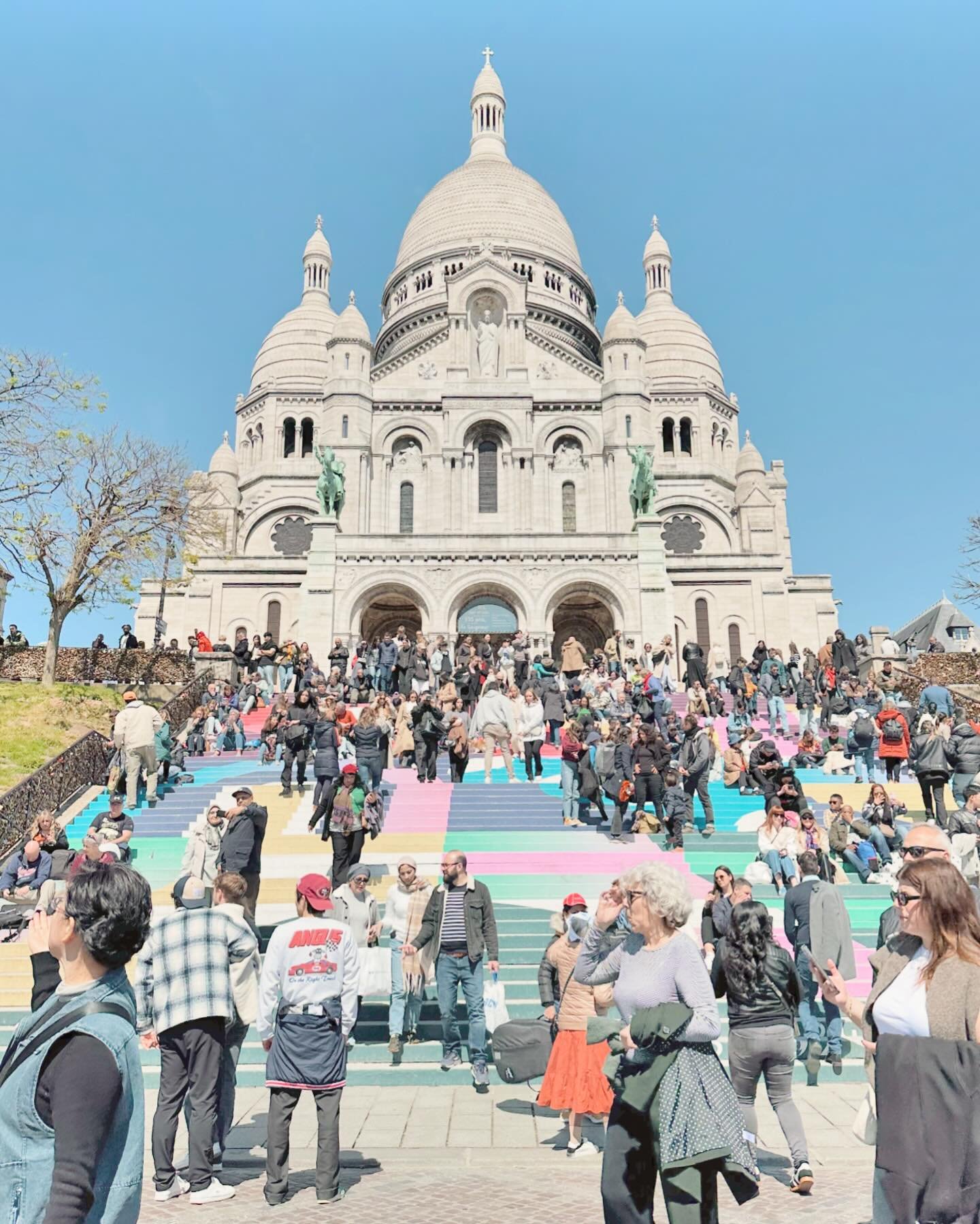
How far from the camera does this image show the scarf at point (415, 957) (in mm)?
8641

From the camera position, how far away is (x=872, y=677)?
26953 mm

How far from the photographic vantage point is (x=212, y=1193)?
229 inches

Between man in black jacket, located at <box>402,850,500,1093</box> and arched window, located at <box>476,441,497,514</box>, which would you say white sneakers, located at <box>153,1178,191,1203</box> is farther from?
arched window, located at <box>476,441,497,514</box>

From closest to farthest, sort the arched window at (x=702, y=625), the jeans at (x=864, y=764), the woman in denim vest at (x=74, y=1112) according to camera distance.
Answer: the woman in denim vest at (x=74, y=1112)
the jeans at (x=864, y=764)
the arched window at (x=702, y=625)

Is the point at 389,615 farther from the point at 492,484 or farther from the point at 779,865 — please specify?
the point at 779,865

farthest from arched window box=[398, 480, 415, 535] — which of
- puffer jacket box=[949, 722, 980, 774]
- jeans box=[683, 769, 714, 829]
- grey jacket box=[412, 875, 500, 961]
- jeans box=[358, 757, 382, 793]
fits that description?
grey jacket box=[412, 875, 500, 961]

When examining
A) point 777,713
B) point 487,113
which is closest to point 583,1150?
point 777,713

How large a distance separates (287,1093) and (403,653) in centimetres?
1927

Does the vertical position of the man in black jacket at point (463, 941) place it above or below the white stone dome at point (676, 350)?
below

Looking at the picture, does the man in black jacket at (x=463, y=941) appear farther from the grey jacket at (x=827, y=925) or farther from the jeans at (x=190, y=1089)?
the grey jacket at (x=827, y=925)

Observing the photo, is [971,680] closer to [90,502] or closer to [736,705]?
[736,705]

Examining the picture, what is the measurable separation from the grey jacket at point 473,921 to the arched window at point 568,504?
35.9 meters

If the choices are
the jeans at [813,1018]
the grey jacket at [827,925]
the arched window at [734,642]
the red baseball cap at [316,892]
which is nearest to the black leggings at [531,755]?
the jeans at [813,1018]

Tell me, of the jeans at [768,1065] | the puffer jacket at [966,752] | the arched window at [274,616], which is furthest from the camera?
the arched window at [274,616]
